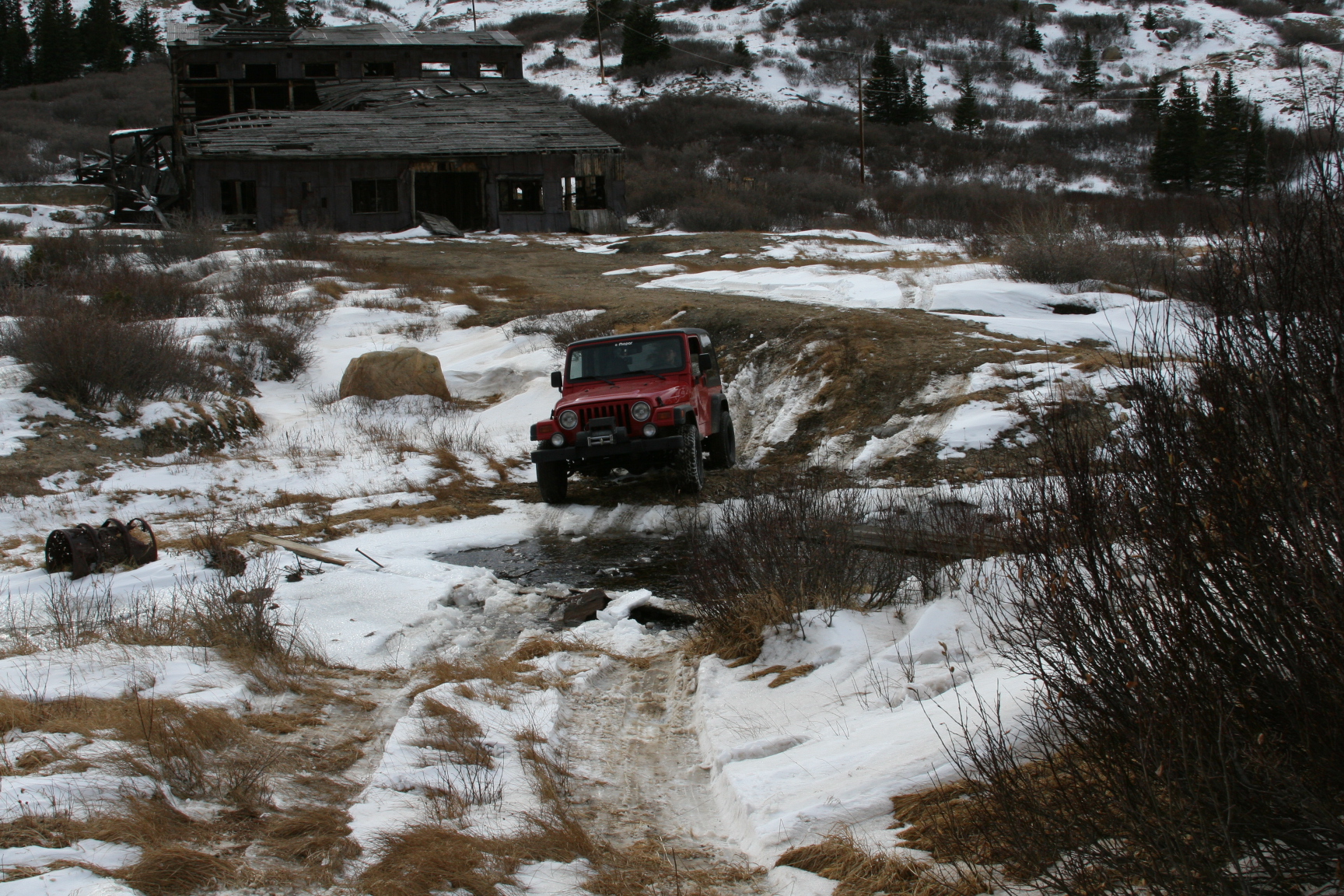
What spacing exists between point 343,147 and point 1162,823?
109 feet

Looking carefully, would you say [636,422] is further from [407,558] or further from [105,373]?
[105,373]

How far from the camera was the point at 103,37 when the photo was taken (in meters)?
69.9

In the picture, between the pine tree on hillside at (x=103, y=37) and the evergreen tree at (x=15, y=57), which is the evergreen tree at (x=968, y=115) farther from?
the evergreen tree at (x=15, y=57)

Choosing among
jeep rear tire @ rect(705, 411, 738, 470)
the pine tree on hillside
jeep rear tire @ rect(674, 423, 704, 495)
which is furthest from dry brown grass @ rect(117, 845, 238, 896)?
the pine tree on hillside

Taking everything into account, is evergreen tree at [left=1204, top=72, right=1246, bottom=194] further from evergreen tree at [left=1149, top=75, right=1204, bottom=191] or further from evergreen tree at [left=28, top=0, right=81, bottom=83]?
evergreen tree at [left=28, top=0, right=81, bottom=83]

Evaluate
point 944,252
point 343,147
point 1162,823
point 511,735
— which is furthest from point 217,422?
point 343,147

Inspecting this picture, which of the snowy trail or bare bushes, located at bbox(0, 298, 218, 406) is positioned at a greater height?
bare bushes, located at bbox(0, 298, 218, 406)

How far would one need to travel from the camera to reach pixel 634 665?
5969mm

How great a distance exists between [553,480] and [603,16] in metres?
67.8

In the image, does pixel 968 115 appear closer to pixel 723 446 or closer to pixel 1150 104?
pixel 1150 104

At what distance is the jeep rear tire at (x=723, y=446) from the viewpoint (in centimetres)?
1120

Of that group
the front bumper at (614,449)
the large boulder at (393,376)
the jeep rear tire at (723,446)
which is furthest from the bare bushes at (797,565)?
the large boulder at (393,376)

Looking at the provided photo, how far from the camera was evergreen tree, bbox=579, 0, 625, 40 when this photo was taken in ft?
228

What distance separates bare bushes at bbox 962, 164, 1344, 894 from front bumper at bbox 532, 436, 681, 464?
6368 millimetres
